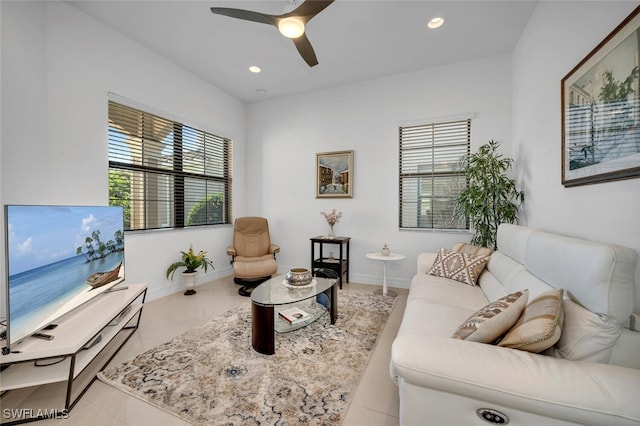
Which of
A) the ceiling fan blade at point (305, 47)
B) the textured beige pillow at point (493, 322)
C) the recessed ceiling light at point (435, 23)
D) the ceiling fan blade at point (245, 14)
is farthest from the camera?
the recessed ceiling light at point (435, 23)

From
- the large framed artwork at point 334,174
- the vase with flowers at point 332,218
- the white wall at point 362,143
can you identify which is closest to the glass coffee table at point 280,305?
the vase with flowers at point 332,218

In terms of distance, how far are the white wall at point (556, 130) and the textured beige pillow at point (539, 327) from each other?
0.55 metres

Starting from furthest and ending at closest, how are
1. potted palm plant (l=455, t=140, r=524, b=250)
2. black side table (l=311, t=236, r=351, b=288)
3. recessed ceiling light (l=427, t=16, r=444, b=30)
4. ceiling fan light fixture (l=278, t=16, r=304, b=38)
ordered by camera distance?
black side table (l=311, t=236, r=351, b=288)
potted palm plant (l=455, t=140, r=524, b=250)
recessed ceiling light (l=427, t=16, r=444, b=30)
ceiling fan light fixture (l=278, t=16, r=304, b=38)

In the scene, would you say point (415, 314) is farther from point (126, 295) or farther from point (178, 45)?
point (178, 45)

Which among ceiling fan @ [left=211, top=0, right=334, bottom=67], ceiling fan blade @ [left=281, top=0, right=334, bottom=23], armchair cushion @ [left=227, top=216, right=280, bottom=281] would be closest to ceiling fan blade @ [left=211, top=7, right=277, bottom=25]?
ceiling fan @ [left=211, top=0, right=334, bottom=67]

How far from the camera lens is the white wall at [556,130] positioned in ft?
4.61

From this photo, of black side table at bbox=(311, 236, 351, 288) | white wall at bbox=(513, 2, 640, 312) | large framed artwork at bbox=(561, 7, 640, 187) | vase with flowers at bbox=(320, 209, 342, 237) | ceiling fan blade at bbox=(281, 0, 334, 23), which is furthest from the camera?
vase with flowers at bbox=(320, 209, 342, 237)

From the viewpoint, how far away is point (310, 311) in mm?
2508

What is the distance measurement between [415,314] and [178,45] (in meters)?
3.84

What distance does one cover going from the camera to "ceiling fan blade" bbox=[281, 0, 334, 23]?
6.06 feet

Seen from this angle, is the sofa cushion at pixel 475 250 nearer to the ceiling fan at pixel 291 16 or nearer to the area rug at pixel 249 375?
the area rug at pixel 249 375

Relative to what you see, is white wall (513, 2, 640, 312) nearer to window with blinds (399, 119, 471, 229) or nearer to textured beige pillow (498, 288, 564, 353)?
textured beige pillow (498, 288, 564, 353)

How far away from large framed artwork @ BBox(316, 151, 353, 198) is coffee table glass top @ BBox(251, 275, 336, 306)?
5.90 feet

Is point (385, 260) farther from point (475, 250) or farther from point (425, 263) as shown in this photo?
point (475, 250)
